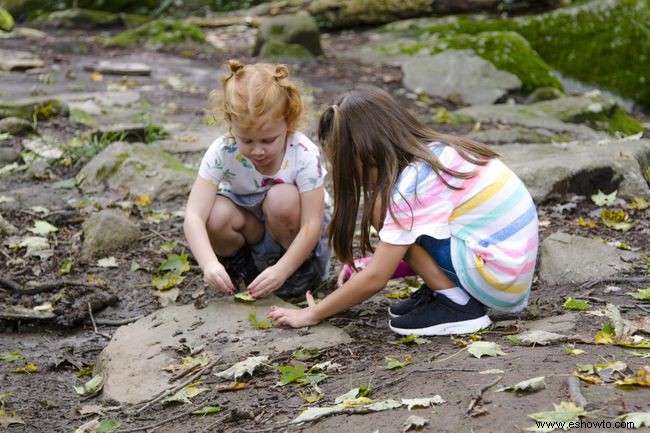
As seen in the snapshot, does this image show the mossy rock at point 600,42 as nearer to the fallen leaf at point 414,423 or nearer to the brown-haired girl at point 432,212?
the brown-haired girl at point 432,212

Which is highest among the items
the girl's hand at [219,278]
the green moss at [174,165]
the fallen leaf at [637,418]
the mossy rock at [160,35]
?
the fallen leaf at [637,418]

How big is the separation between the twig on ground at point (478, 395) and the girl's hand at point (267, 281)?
1176mm

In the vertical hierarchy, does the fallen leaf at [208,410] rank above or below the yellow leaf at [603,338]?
below

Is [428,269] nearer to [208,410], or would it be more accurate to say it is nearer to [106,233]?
[208,410]

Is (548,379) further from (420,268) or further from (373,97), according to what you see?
(373,97)

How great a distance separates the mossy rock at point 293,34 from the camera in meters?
9.92

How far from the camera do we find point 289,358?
2.82 metres

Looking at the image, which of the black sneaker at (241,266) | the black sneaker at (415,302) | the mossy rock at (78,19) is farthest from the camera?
the mossy rock at (78,19)

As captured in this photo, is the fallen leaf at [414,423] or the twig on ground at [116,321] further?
the twig on ground at [116,321]

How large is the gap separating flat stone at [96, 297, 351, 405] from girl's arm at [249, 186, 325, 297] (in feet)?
0.46

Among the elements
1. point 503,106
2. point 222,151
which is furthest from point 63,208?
point 503,106

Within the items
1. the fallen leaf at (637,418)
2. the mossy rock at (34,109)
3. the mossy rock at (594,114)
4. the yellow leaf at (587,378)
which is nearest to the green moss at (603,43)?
the mossy rock at (594,114)

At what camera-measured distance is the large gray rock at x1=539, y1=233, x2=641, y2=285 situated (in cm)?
338

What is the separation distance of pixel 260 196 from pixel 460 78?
203 inches
